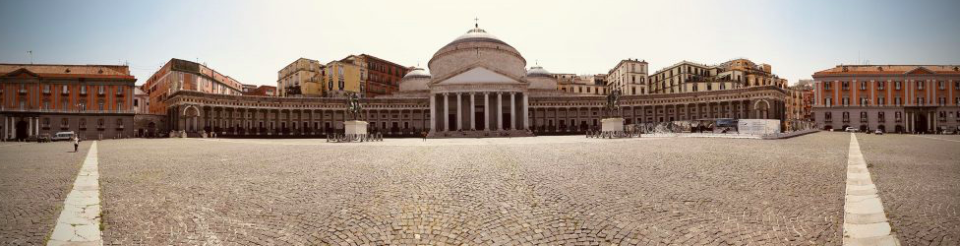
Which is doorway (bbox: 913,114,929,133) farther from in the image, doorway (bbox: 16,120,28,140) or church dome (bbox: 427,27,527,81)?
doorway (bbox: 16,120,28,140)

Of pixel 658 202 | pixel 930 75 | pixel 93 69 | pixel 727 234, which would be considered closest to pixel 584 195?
pixel 658 202

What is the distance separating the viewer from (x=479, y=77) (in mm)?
54156

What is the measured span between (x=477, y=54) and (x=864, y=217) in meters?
55.2

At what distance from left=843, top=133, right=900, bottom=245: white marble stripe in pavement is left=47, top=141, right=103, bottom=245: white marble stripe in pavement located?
31.0ft

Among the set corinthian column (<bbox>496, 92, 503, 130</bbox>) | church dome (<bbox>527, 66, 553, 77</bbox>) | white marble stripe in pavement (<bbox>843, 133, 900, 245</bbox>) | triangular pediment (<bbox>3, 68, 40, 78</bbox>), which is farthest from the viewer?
church dome (<bbox>527, 66, 553, 77</bbox>)

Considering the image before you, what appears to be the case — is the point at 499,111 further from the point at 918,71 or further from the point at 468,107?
the point at 918,71

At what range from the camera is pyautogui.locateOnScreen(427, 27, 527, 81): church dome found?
60.6 meters

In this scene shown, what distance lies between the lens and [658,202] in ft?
24.2

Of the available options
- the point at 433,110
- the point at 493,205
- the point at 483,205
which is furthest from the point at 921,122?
the point at 483,205

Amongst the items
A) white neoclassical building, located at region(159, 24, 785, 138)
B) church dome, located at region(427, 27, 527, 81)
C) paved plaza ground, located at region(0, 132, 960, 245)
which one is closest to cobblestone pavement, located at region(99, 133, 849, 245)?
paved plaza ground, located at region(0, 132, 960, 245)

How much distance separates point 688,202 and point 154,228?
8.12 metres

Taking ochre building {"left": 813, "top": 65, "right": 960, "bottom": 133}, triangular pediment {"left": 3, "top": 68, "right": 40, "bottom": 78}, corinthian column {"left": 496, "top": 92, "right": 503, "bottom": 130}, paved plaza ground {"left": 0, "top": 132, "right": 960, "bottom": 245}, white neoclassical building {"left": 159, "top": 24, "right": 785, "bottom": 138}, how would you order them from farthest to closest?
ochre building {"left": 813, "top": 65, "right": 960, "bottom": 133}, white neoclassical building {"left": 159, "top": 24, "right": 785, "bottom": 138}, corinthian column {"left": 496, "top": 92, "right": 503, "bottom": 130}, triangular pediment {"left": 3, "top": 68, "right": 40, "bottom": 78}, paved plaza ground {"left": 0, "top": 132, "right": 960, "bottom": 245}

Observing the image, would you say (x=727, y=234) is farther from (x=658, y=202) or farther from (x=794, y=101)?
(x=794, y=101)

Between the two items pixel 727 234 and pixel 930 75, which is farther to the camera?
pixel 930 75
